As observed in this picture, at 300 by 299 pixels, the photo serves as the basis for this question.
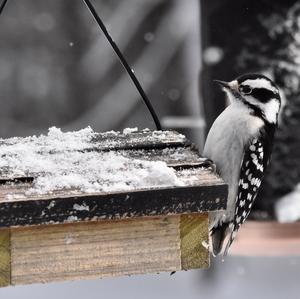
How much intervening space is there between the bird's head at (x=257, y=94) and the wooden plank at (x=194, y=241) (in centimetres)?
88

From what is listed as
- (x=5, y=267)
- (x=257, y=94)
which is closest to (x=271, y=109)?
(x=257, y=94)

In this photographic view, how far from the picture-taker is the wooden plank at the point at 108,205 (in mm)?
1676

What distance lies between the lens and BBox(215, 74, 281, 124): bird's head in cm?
269

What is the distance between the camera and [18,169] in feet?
6.03

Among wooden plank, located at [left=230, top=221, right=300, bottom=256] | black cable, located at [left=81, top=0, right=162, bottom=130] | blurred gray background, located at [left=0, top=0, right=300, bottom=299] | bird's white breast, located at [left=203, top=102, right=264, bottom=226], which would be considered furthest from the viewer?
blurred gray background, located at [left=0, top=0, right=300, bottom=299]

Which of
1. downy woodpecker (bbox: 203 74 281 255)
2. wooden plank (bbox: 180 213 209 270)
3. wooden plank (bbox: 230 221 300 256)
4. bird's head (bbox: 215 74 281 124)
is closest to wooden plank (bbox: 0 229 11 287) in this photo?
wooden plank (bbox: 180 213 209 270)

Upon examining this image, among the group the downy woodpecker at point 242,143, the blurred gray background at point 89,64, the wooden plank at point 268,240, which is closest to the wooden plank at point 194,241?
the downy woodpecker at point 242,143

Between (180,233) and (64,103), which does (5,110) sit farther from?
(180,233)

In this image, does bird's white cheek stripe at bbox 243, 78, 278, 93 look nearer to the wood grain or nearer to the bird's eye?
the bird's eye

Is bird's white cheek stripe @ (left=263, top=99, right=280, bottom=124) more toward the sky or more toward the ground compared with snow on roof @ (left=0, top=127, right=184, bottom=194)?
more toward the ground

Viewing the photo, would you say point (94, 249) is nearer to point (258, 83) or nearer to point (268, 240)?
point (258, 83)

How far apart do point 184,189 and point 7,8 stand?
6.33 meters

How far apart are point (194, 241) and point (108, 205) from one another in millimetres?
253

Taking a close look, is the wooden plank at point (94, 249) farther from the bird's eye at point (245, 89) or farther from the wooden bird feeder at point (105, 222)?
the bird's eye at point (245, 89)
